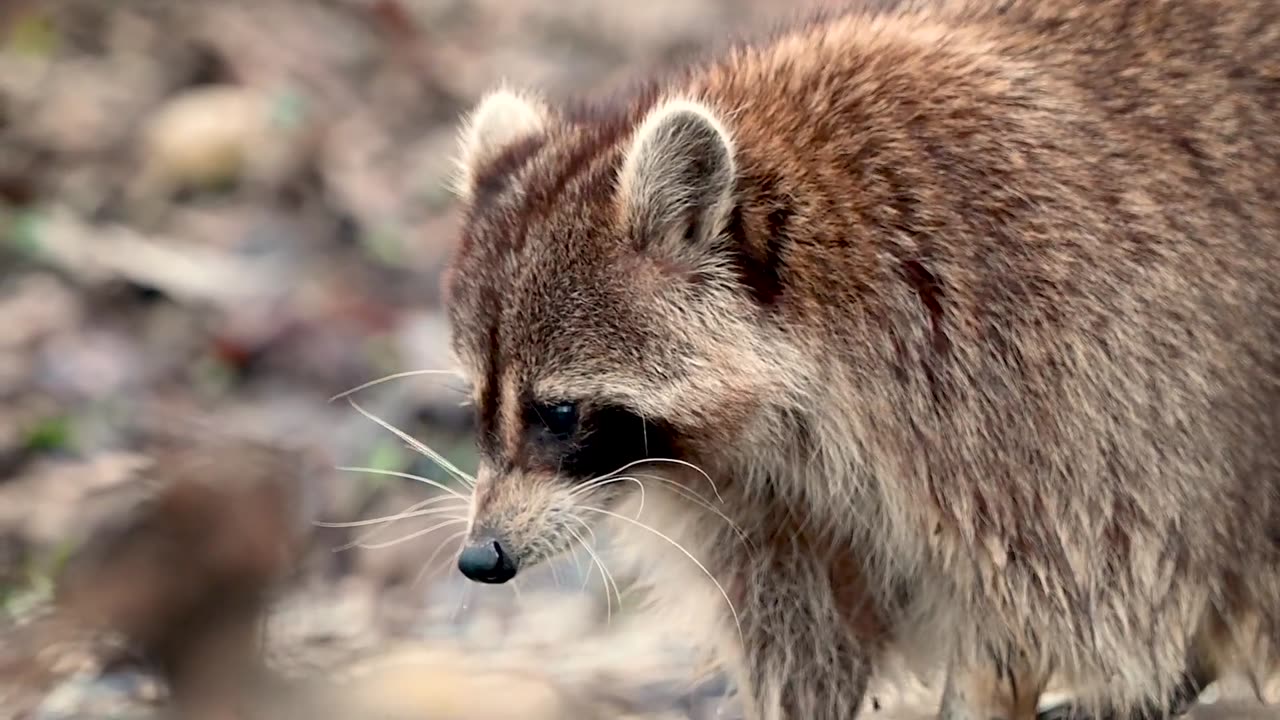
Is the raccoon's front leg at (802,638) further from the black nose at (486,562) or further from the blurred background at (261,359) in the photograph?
the black nose at (486,562)

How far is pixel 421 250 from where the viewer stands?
795 centimetres

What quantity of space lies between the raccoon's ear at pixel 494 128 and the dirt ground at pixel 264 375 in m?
0.66

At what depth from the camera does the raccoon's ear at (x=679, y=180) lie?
12.5ft

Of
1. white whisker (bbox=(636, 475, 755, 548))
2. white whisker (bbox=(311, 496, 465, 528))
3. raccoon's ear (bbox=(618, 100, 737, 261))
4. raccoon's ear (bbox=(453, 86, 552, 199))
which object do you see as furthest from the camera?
raccoon's ear (bbox=(453, 86, 552, 199))

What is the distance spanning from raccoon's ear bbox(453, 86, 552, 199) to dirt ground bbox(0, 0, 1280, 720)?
2.16 feet

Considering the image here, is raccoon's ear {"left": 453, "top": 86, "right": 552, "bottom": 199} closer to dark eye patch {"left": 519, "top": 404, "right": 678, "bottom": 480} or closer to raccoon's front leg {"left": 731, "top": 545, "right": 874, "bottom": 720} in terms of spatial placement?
dark eye patch {"left": 519, "top": 404, "right": 678, "bottom": 480}

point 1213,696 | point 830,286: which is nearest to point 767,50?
point 830,286

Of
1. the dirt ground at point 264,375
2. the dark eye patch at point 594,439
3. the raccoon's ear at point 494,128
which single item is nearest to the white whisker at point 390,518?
the dirt ground at point 264,375

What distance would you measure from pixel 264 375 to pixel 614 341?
10.5 ft

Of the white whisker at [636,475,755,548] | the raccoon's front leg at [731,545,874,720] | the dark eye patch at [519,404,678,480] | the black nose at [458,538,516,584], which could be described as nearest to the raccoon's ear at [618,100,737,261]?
the dark eye patch at [519,404,678,480]

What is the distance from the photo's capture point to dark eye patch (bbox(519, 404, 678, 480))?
3861 mm

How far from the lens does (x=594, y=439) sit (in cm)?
387

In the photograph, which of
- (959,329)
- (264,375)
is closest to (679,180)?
(959,329)

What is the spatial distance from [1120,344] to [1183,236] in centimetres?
29
